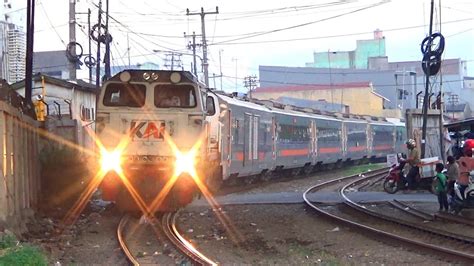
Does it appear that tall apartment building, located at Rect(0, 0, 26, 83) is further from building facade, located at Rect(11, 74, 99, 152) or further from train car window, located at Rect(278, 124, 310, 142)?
train car window, located at Rect(278, 124, 310, 142)

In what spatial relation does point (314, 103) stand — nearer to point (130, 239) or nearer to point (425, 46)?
point (425, 46)

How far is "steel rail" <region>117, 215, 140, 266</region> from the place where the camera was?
31.6 ft

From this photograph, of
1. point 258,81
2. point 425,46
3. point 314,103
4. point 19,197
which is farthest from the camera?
point 258,81

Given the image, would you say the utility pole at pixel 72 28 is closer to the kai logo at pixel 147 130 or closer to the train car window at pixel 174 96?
the train car window at pixel 174 96

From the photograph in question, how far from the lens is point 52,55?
3452 inches

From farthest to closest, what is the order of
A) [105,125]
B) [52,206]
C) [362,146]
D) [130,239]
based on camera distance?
[362,146]
[52,206]
[105,125]
[130,239]

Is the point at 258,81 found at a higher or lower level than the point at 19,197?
higher

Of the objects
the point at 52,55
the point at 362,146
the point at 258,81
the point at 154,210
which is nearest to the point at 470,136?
the point at 154,210

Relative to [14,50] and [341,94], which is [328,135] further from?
[341,94]

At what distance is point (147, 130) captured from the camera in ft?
46.2

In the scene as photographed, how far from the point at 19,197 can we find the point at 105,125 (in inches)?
92.1

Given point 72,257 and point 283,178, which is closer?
point 72,257

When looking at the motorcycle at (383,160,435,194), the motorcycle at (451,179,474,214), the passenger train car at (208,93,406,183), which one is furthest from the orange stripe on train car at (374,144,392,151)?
the motorcycle at (451,179,474,214)

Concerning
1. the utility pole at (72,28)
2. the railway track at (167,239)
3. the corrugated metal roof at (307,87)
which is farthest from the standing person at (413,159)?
the corrugated metal roof at (307,87)
